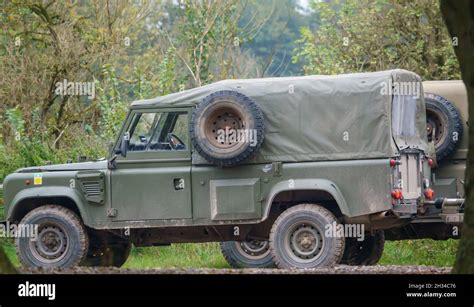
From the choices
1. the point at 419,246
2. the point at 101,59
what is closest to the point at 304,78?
the point at 419,246

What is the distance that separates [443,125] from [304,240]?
3149mm

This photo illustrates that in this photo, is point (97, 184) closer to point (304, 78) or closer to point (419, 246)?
point (304, 78)

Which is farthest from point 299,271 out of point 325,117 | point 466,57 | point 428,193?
point 466,57

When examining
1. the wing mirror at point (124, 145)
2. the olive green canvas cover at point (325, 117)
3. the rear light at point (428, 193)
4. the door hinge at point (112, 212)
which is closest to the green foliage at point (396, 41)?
the rear light at point (428, 193)

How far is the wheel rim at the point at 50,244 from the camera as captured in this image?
15.2 metres

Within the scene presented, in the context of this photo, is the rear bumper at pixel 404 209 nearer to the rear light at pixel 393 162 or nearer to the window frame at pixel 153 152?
the rear light at pixel 393 162

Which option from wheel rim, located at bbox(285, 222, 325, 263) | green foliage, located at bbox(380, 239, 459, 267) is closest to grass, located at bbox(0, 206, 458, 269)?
green foliage, located at bbox(380, 239, 459, 267)

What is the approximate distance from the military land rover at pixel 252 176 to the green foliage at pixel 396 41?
32.5 ft

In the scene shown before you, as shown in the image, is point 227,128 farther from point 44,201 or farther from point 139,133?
point 44,201

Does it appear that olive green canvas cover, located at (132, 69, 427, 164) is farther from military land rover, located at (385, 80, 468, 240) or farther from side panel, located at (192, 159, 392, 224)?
military land rover, located at (385, 80, 468, 240)

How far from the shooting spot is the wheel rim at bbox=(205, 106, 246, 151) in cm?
1457

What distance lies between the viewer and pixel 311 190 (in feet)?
48.1

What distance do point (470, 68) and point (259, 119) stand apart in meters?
5.17
